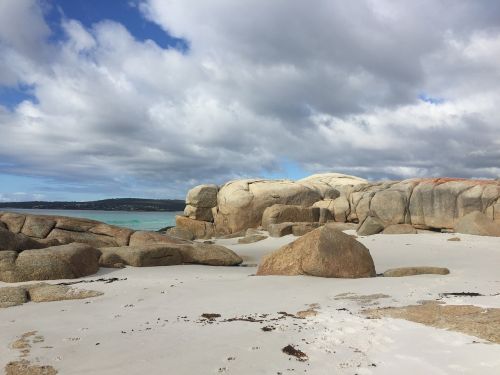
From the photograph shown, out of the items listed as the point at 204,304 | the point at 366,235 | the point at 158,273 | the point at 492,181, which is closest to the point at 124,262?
the point at 158,273

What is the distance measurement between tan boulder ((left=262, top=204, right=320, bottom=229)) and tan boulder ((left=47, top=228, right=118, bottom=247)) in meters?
11.4

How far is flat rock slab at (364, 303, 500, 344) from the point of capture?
5.14 m

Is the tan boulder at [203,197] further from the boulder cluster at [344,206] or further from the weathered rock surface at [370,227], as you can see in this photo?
the weathered rock surface at [370,227]

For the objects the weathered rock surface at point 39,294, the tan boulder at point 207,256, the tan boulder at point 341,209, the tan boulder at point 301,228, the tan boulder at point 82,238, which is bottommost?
the weathered rock surface at point 39,294

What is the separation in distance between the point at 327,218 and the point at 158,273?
17383mm

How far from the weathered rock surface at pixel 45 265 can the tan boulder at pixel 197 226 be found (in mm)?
19556

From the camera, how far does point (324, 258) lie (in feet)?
32.8

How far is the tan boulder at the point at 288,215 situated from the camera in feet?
86.2

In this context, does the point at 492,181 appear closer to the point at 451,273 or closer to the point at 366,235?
the point at 366,235

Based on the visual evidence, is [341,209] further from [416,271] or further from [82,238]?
[416,271]

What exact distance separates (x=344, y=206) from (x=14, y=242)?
19.0 m

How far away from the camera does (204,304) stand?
24.5 feet

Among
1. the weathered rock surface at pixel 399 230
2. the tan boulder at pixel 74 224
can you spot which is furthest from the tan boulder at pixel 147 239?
the weathered rock surface at pixel 399 230

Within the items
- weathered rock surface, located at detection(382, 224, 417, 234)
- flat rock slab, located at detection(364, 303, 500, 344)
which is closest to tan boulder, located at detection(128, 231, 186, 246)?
weathered rock surface, located at detection(382, 224, 417, 234)
